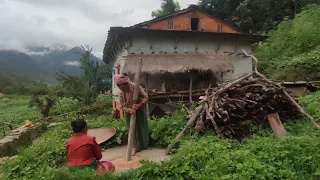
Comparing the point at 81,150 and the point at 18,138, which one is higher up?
the point at 81,150

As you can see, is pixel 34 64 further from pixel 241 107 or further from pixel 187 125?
pixel 241 107

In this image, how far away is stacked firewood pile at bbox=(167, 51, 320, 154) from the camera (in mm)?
6406

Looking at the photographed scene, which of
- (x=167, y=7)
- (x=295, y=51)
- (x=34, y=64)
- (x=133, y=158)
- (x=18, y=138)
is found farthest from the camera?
(x=34, y=64)

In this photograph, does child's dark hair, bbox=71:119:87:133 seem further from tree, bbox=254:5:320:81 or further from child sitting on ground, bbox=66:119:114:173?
tree, bbox=254:5:320:81

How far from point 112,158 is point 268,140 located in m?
3.22

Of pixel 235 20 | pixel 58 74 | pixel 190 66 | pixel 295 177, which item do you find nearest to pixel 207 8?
pixel 235 20

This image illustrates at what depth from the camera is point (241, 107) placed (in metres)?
6.73

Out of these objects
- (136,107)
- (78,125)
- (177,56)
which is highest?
(177,56)

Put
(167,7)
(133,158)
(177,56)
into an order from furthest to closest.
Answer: (167,7) < (177,56) < (133,158)

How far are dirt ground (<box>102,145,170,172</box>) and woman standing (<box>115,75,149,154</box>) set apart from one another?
25 cm

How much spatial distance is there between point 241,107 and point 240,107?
3 centimetres

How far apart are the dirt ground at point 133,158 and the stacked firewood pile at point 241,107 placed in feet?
3.39

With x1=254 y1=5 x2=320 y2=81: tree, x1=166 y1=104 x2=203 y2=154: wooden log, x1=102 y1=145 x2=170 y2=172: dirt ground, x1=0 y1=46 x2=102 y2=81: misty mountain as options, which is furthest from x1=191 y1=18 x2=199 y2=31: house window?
Result: x1=0 y1=46 x2=102 y2=81: misty mountain

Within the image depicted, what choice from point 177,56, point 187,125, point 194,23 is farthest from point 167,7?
point 187,125
